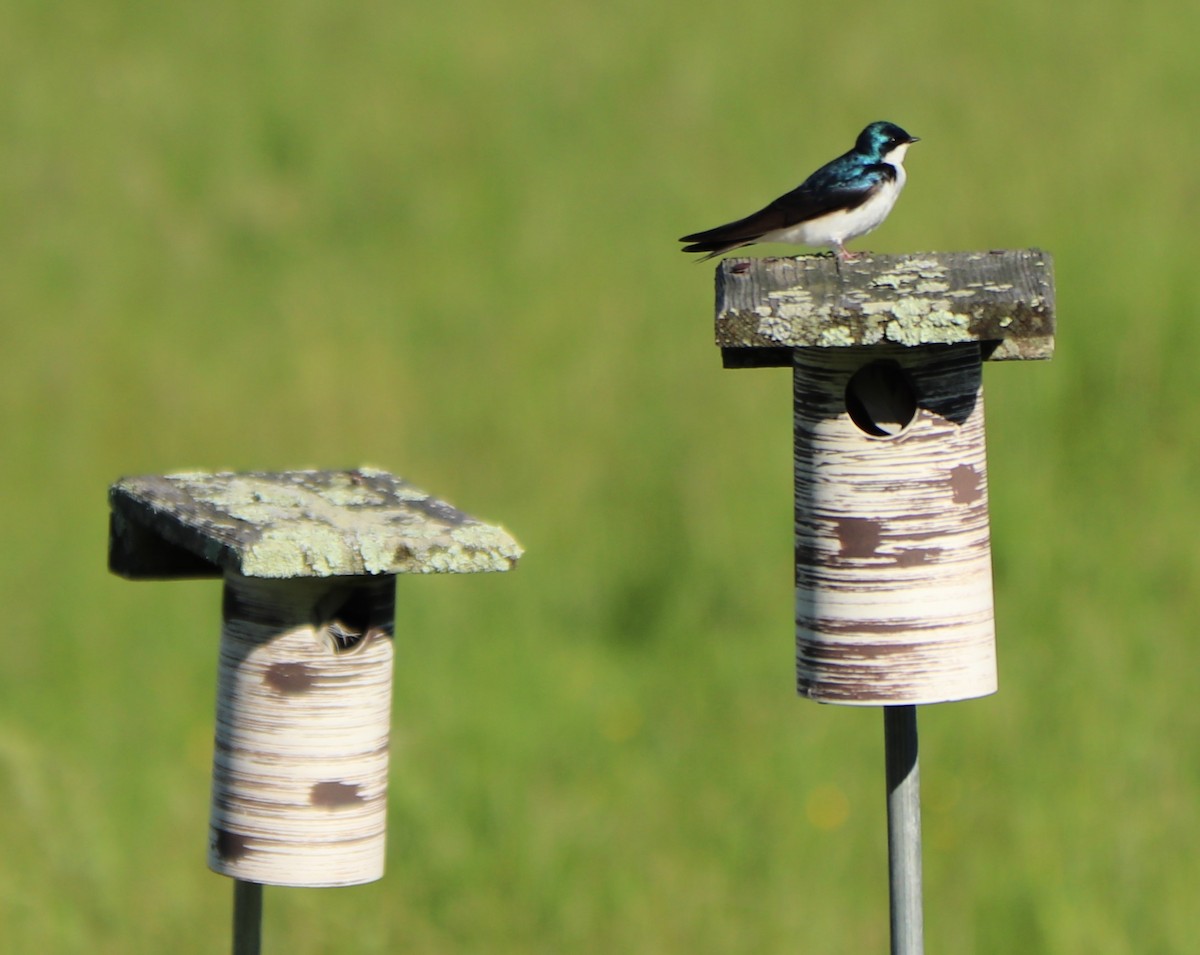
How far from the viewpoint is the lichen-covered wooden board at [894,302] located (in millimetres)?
2623

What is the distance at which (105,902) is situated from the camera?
5254 mm

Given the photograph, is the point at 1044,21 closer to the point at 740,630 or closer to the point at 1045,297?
the point at 740,630

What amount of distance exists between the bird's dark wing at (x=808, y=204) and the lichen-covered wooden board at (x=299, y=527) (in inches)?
24.6

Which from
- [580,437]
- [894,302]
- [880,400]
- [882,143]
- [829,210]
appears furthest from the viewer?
[580,437]

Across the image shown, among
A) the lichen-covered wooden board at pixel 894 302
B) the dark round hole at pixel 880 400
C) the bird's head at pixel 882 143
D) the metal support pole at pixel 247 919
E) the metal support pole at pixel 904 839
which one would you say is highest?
the bird's head at pixel 882 143

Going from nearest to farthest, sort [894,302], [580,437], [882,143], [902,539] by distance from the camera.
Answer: [894,302] → [902,539] → [882,143] → [580,437]

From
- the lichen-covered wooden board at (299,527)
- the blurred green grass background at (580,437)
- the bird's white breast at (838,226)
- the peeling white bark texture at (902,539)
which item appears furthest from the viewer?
the blurred green grass background at (580,437)

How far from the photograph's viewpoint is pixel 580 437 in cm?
757

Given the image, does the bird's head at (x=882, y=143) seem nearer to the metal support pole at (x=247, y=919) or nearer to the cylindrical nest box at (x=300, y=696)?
the cylindrical nest box at (x=300, y=696)

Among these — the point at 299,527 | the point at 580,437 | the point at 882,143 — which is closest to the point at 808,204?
the point at 882,143

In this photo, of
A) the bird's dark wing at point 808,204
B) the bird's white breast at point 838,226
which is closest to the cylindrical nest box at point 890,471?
the bird's dark wing at point 808,204

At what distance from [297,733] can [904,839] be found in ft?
3.29

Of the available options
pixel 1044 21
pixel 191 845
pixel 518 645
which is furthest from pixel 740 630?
pixel 1044 21

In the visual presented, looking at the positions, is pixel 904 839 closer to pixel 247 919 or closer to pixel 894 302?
pixel 894 302
